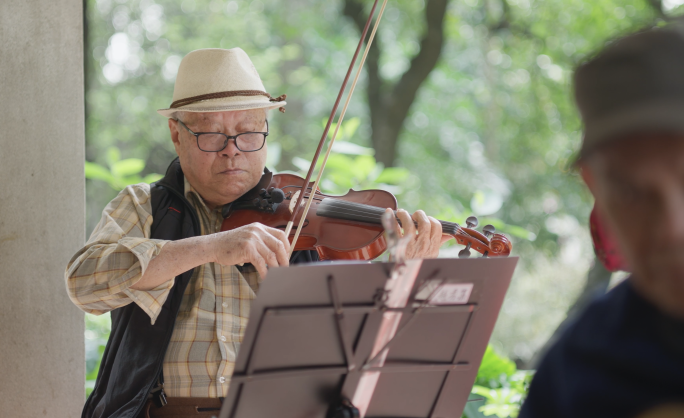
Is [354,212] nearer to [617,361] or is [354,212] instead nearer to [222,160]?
[222,160]

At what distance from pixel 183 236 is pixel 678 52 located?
1.58m

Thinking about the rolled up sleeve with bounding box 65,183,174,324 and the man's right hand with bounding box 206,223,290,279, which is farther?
the rolled up sleeve with bounding box 65,183,174,324

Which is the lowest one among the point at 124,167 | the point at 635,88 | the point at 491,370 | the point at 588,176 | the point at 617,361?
the point at 491,370

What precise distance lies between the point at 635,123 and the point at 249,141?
A: 1.56m

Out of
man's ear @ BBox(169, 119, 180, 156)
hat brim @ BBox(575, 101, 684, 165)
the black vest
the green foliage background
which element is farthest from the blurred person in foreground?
the green foliage background

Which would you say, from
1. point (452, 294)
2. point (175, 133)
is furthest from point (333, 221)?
point (452, 294)

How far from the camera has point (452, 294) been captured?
1432 millimetres

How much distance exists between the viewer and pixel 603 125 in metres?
0.71

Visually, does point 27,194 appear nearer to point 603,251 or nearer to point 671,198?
point 603,251

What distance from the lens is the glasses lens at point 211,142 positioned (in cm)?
209

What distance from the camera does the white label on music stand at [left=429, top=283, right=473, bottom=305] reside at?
141 cm

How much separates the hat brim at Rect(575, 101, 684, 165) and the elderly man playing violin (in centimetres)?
95

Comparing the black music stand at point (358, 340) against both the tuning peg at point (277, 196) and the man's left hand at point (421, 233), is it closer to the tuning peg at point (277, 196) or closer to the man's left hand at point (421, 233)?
the man's left hand at point (421, 233)

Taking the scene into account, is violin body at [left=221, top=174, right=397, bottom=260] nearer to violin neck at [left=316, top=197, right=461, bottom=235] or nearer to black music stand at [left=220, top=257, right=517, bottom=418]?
violin neck at [left=316, top=197, right=461, bottom=235]
